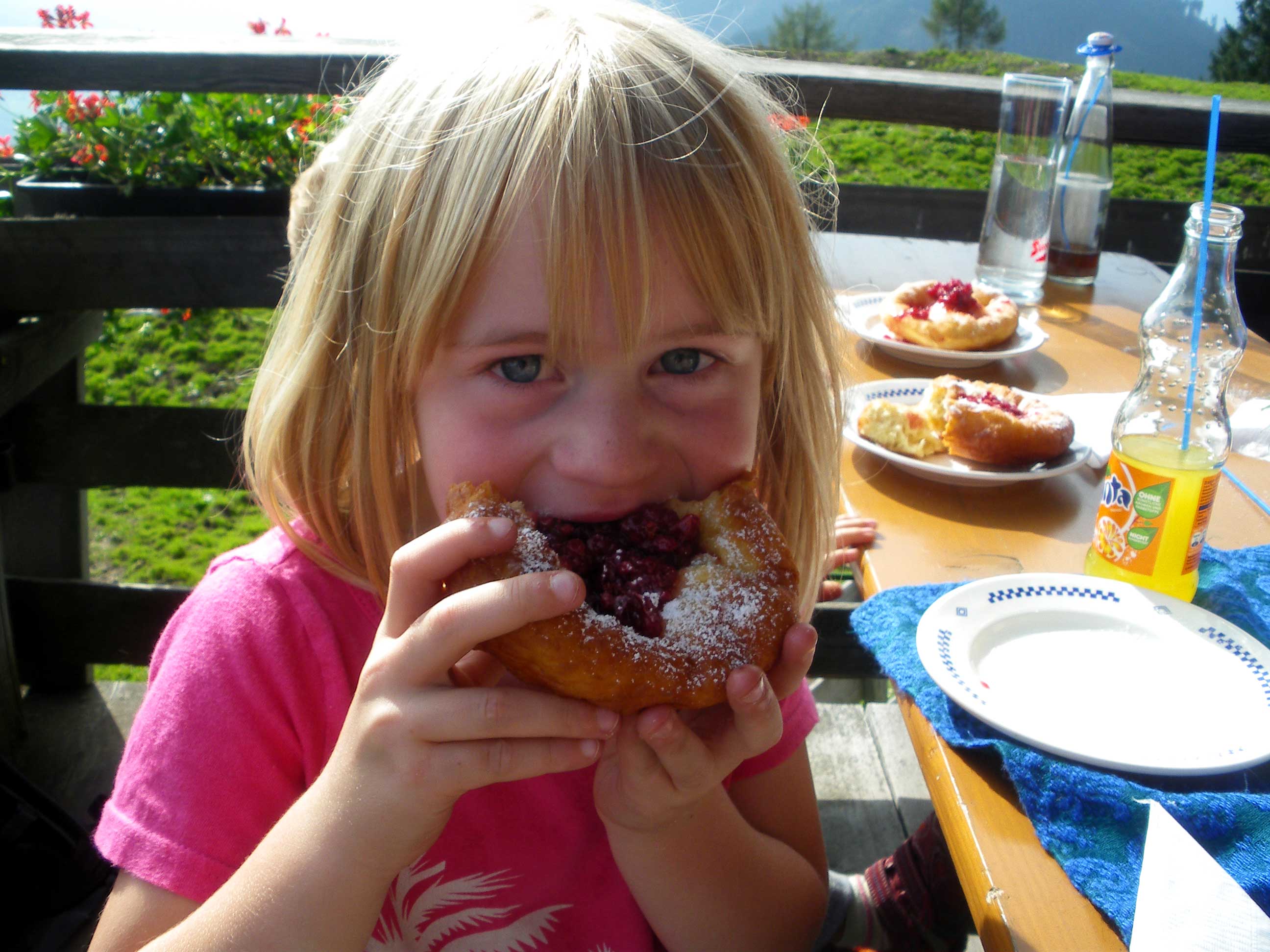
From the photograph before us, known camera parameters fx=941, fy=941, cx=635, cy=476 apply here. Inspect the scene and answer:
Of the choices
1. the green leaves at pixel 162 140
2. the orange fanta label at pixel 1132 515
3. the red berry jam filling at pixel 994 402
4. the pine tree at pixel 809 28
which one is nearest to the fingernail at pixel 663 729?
the orange fanta label at pixel 1132 515

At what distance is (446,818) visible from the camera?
1346mm

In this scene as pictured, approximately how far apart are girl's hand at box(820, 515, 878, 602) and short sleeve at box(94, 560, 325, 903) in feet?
3.63

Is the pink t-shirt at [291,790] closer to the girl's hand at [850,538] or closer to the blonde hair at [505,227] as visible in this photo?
the blonde hair at [505,227]

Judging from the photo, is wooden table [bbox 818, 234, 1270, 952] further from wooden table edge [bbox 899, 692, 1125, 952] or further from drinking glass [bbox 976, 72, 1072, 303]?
drinking glass [bbox 976, 72, 1072, 303]

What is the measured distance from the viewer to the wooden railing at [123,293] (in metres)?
3.26

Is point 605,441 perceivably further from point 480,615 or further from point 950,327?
point 950,327

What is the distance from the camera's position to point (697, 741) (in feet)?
4.35

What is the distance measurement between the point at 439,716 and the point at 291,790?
587 millimetres

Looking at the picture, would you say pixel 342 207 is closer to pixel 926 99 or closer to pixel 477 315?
pixel 477 315

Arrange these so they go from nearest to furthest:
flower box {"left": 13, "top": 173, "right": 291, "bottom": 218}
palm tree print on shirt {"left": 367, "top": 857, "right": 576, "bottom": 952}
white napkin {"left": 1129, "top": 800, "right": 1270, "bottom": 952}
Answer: white napkin {"left": 1129, "top": 800, "right": 1270, "bottom": 952}, palm tree print on shirt {"left": 367, "top": 857, "right": 576, "bottom": 952}, flower box {"left": 13, "top": 173, "right": 291, "bottom": 218}

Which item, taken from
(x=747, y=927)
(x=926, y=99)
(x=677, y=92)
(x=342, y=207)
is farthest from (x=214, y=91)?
(x=747, y=927)

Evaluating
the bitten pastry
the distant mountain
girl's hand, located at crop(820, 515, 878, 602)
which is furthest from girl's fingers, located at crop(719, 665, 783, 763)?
the distant mountain

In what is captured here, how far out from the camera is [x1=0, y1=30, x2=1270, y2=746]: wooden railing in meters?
3.26

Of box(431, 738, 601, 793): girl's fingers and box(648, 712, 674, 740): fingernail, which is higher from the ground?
box(648, 712, 674, 740): fingernail
